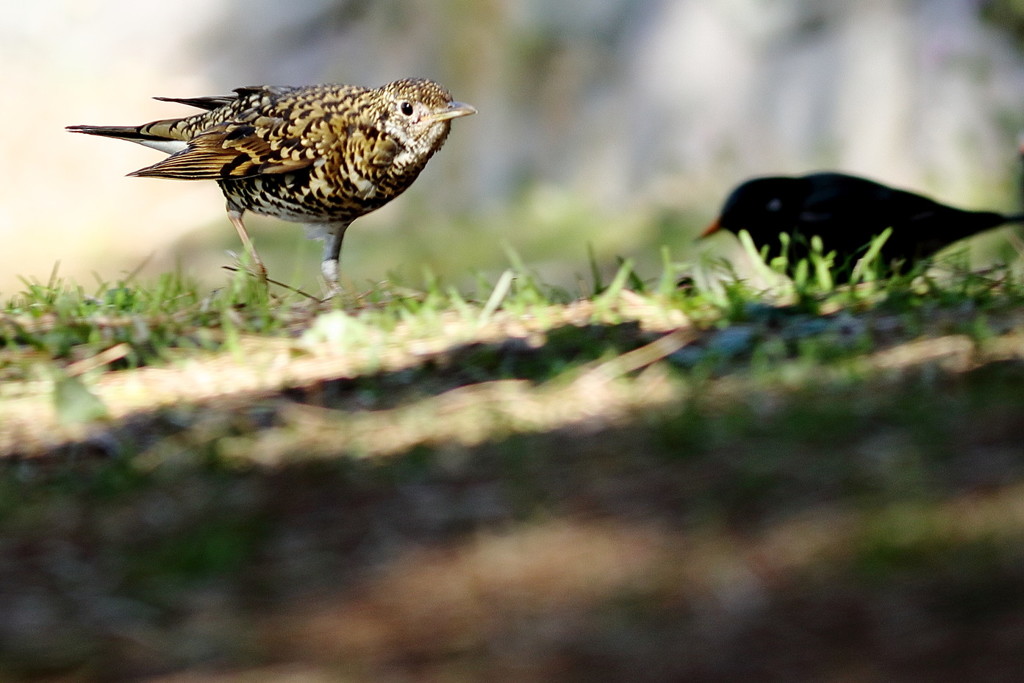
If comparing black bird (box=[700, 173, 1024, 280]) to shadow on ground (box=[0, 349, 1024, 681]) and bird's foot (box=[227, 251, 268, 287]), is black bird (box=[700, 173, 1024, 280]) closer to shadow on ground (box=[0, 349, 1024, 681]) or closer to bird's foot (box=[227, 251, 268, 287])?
bird's foot (box=[227, 251, 268, 287])

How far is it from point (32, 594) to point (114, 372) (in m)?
1.48

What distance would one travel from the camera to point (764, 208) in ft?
20.0

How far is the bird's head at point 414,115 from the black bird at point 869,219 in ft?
5.11

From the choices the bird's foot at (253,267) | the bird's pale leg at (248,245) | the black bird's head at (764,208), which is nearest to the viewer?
the bird's foot at (253,267)

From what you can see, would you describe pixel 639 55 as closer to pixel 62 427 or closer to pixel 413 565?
pixel 62 427

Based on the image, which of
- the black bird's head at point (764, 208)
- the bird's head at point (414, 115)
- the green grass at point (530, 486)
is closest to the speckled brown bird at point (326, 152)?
Result: the bird's head at point (414, 115)

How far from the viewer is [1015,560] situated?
2100mm

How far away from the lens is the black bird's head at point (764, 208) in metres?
5.96

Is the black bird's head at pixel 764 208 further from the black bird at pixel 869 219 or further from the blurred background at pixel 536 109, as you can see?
the blurred background at pixel 536 109

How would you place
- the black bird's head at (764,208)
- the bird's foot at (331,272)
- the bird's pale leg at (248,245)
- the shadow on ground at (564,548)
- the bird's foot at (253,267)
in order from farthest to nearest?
the black bird's head at (764,208), the bird's foot at (331,272), the bird's pale leg at (248,245), the bird's foot at (253,267), the shadow on ground at (564,548)

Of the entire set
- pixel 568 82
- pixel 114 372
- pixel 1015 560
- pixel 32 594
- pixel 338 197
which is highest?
pixel 568 82

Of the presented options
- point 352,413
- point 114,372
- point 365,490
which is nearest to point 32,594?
point 365,490

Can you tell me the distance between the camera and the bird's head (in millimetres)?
5711

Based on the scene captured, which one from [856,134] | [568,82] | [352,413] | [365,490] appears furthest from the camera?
[568,82]
